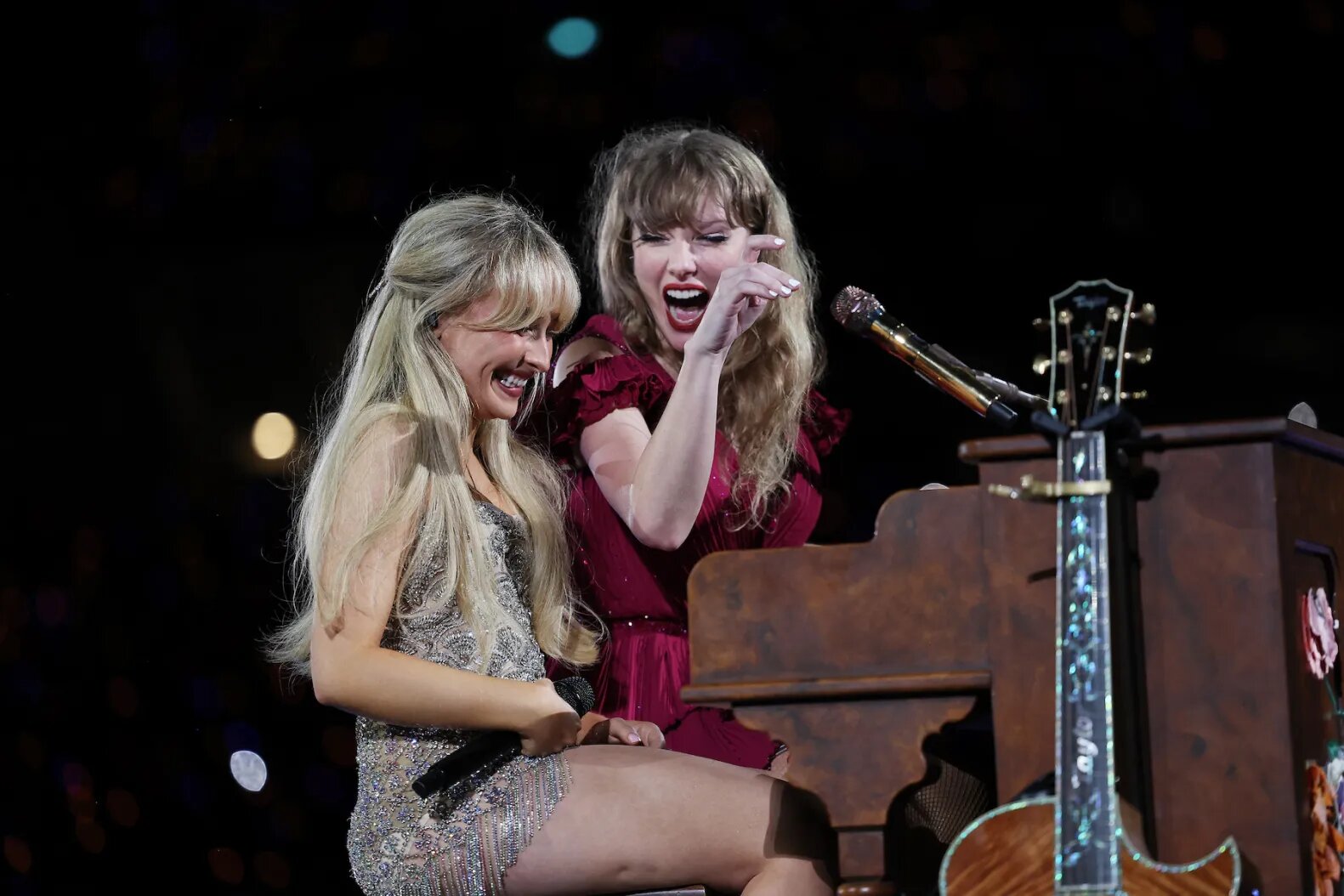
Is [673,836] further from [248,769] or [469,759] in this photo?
[248,769]

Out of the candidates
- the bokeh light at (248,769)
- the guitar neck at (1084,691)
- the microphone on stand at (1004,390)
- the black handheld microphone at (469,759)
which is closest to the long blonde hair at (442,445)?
the black handheld microphone at (469,759)

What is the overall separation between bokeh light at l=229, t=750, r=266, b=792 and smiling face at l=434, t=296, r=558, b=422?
1.85 meters

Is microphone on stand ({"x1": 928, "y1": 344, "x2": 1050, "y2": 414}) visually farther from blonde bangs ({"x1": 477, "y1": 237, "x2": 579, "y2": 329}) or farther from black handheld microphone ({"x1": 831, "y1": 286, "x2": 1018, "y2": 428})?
blonde bangs ({"x1": 477, "y1": 237, "x2": 579, "y2": 329})

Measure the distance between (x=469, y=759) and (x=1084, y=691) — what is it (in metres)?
0.76

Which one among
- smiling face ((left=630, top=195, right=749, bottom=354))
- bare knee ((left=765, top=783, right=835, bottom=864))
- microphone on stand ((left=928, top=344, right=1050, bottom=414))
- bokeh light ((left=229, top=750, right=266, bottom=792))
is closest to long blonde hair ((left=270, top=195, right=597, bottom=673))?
smiling face ((left=630, top=195, right=749, bottom=354))

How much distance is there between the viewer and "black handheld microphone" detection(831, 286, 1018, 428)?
1.51 metres

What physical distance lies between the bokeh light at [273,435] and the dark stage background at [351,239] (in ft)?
0.10

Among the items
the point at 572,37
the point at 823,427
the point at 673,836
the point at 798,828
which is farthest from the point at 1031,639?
the point at 572,37

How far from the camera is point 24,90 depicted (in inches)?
133

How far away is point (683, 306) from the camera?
7.93ft

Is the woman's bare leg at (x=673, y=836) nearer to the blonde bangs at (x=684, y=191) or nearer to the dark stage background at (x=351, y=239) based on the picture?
the blonde bangs at (x=684, y=191)

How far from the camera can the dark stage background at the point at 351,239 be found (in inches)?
122

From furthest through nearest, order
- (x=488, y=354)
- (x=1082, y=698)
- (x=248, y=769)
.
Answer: (x=248, y=769) < (x=488, y=354) < (x=1082, y=698)

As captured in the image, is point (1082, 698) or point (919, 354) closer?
point (1082, 698)
